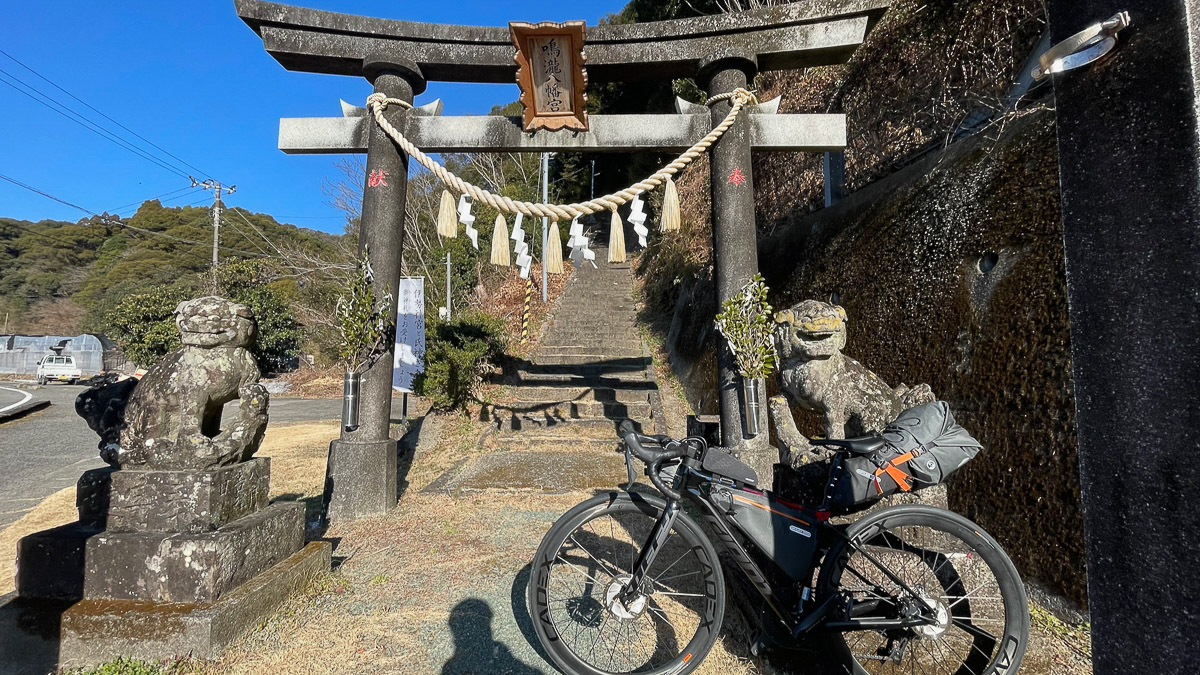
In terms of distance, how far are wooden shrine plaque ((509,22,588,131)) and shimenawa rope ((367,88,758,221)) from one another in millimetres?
861

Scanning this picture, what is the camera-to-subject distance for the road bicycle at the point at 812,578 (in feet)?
6.48

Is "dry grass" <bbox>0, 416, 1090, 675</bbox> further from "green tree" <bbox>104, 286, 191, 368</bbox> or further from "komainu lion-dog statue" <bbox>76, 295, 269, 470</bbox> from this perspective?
"green tree" <bbox>104, 286, 191, 368</bbox>

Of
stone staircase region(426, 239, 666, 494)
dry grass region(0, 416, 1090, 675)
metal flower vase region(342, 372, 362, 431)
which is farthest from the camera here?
stone staircase region(426, 239, 666, 494)

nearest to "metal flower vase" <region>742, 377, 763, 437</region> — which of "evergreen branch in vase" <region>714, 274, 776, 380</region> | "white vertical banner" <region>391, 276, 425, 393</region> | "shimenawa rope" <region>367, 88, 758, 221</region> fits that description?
"evergreen branch in vase" <region>714, 274, 776, 380</region>

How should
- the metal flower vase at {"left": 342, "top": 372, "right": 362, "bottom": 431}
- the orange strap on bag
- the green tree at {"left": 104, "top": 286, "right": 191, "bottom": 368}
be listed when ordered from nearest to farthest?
the orange strap on bag → the metal flower vase at {"left": 342, "top": 372, "right": 362, "bottom": 431} → the green tree at {"left": 104, "top": 286, "right": 191, "bottom": 368}

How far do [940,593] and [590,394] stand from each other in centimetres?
608

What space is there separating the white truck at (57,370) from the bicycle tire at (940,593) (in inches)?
1117

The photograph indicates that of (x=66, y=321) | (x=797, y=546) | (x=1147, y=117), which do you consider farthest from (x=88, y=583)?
(x=66, y=321)

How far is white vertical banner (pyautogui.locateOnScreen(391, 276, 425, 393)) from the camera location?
7691mm

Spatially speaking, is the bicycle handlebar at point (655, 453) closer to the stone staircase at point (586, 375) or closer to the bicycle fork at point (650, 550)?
the bicycle fork at point (650, 550)

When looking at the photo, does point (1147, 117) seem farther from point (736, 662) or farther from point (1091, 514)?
point (736, 662)

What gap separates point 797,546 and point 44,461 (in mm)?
10339

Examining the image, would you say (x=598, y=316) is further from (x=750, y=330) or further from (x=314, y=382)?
(x=314, y=382)

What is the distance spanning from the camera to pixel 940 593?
2084mm
